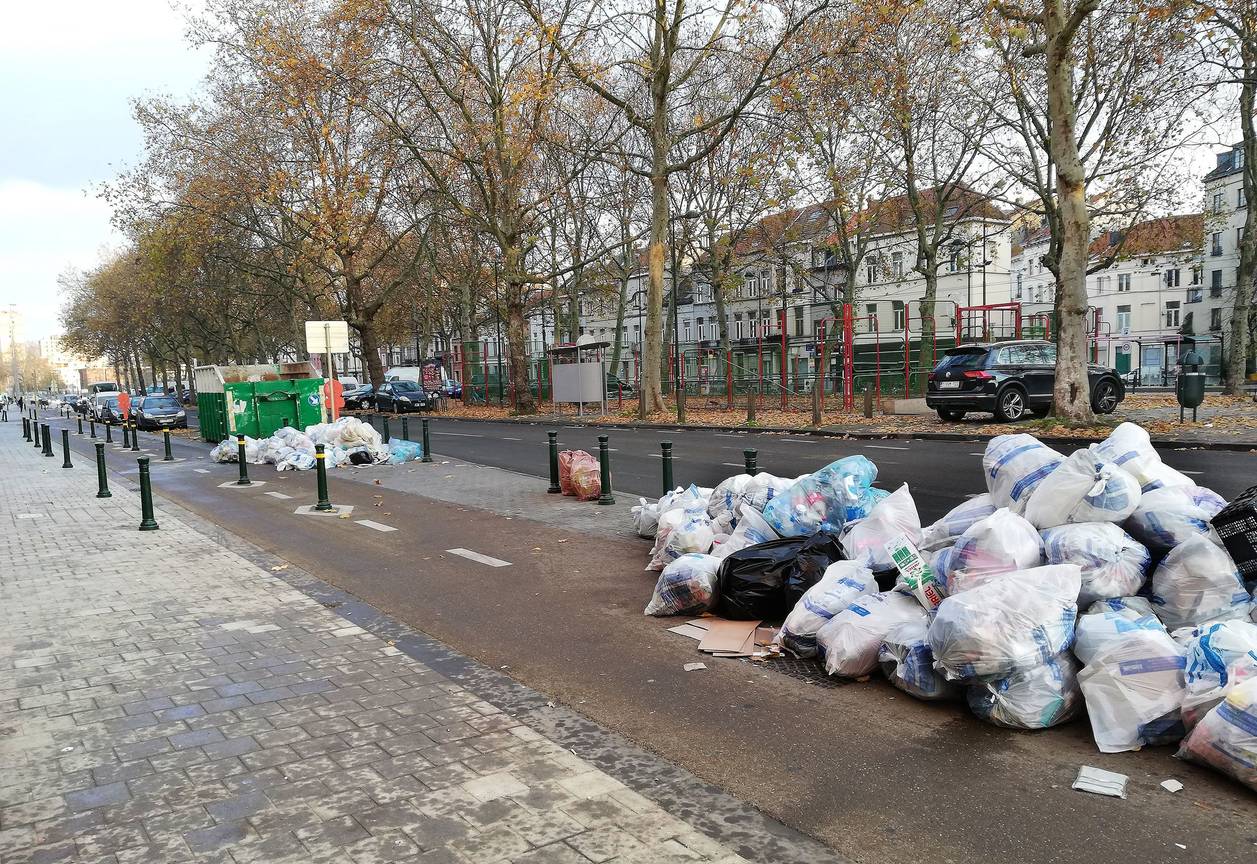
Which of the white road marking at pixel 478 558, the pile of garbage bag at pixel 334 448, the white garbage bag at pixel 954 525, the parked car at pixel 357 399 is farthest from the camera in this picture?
the parked car at pixel 357 399

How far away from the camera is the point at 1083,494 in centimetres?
470

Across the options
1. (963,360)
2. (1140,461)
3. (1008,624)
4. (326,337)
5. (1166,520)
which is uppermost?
(326,337)

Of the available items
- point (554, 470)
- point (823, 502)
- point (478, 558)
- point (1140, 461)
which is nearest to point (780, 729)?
point (823, 502)

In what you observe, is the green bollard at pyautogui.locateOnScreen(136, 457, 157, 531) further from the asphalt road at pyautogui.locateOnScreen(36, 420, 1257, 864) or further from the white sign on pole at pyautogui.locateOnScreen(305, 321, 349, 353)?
the white sign on pole at pyautogui.locateOnScreen(305, 321, 349, 353)

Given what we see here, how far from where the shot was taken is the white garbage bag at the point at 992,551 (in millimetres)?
4441

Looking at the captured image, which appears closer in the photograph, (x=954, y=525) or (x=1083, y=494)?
(x=1083, y=494)

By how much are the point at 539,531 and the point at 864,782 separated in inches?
236

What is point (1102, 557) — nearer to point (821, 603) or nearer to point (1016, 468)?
point (1016, 468)

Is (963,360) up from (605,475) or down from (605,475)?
up

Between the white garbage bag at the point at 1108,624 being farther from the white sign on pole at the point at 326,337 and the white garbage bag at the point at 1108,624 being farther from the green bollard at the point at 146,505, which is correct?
the white sign on pole at the point at 326,337

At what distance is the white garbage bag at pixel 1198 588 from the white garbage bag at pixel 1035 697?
25.4 inches

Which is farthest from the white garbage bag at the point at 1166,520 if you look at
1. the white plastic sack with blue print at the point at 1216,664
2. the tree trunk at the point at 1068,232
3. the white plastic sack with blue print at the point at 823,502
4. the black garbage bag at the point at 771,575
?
the tree trunk at the point at 1068,232

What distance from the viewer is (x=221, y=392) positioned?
22781mm

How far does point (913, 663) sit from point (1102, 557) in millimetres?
1072
